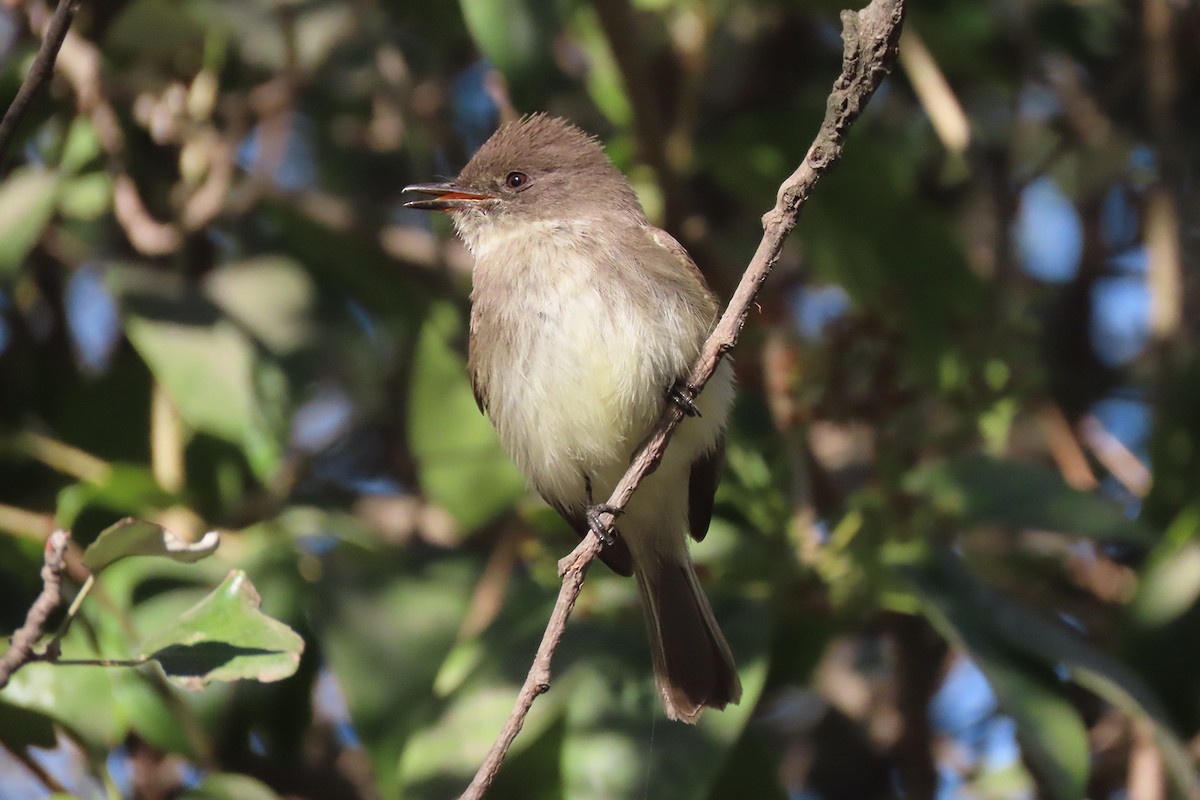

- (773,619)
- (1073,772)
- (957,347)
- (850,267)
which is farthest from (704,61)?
(1073,772)

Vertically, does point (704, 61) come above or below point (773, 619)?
above

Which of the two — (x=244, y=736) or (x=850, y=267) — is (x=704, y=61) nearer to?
(x=850, y=267)

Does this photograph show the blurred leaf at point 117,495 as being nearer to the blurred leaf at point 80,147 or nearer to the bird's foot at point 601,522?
the blurred leaf at point 80,147

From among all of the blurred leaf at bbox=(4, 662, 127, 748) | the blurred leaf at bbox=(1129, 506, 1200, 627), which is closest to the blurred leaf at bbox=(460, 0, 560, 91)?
the blurred leaf at bbox=(4, 662, 127, 748)

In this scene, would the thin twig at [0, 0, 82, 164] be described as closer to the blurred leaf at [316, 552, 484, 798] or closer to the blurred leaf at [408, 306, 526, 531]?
the blurred leaf at [316, 552, 484, 798]

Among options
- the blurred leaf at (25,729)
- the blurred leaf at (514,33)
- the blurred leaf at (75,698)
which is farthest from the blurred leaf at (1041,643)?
the blurred leaf at (25,729)

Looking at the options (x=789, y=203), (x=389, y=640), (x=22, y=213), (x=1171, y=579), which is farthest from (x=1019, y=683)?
(x=22, y=213)

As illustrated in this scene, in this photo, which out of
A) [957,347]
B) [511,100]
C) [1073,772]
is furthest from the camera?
[957,347]
